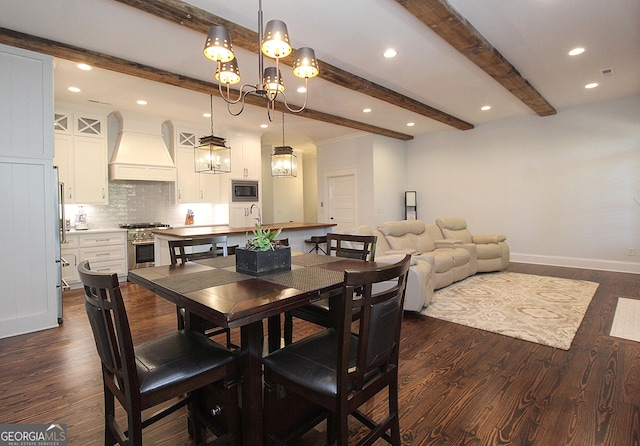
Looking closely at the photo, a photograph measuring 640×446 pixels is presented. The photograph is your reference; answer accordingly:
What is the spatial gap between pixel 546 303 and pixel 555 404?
222 centimetres

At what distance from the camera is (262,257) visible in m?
1.91

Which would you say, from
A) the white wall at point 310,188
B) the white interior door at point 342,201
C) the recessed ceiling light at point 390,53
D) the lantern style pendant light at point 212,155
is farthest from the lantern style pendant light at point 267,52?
the white wall at point 310,188

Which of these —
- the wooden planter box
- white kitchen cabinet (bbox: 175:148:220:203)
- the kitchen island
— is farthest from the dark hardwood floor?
white kitchen cabinet (bbox: 175:148:220:203)

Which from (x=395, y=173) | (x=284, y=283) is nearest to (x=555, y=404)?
(x=284, y=283)

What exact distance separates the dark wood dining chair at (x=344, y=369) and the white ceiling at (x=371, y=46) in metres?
2.39

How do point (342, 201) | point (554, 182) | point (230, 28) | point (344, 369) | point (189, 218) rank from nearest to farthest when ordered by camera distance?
1. point (344, 369)
2. point (230, 28)
3. point (554, 182)
4. point (189, 218)
5. point (342, 201)

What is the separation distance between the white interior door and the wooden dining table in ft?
18.7

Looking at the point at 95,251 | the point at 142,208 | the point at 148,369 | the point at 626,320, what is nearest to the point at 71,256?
the point at 95,251

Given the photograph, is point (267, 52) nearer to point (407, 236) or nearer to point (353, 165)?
point (407, 236)

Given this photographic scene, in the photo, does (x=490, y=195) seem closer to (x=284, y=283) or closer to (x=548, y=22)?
(x=548, y=22)

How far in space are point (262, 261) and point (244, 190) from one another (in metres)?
4.86

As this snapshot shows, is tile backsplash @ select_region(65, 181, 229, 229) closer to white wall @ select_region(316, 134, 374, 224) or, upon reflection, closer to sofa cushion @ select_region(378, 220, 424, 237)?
white wall @ select_region(316, 134, 374, 224)

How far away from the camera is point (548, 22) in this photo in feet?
9.68

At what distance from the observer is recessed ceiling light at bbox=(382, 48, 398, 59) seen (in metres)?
3.38
